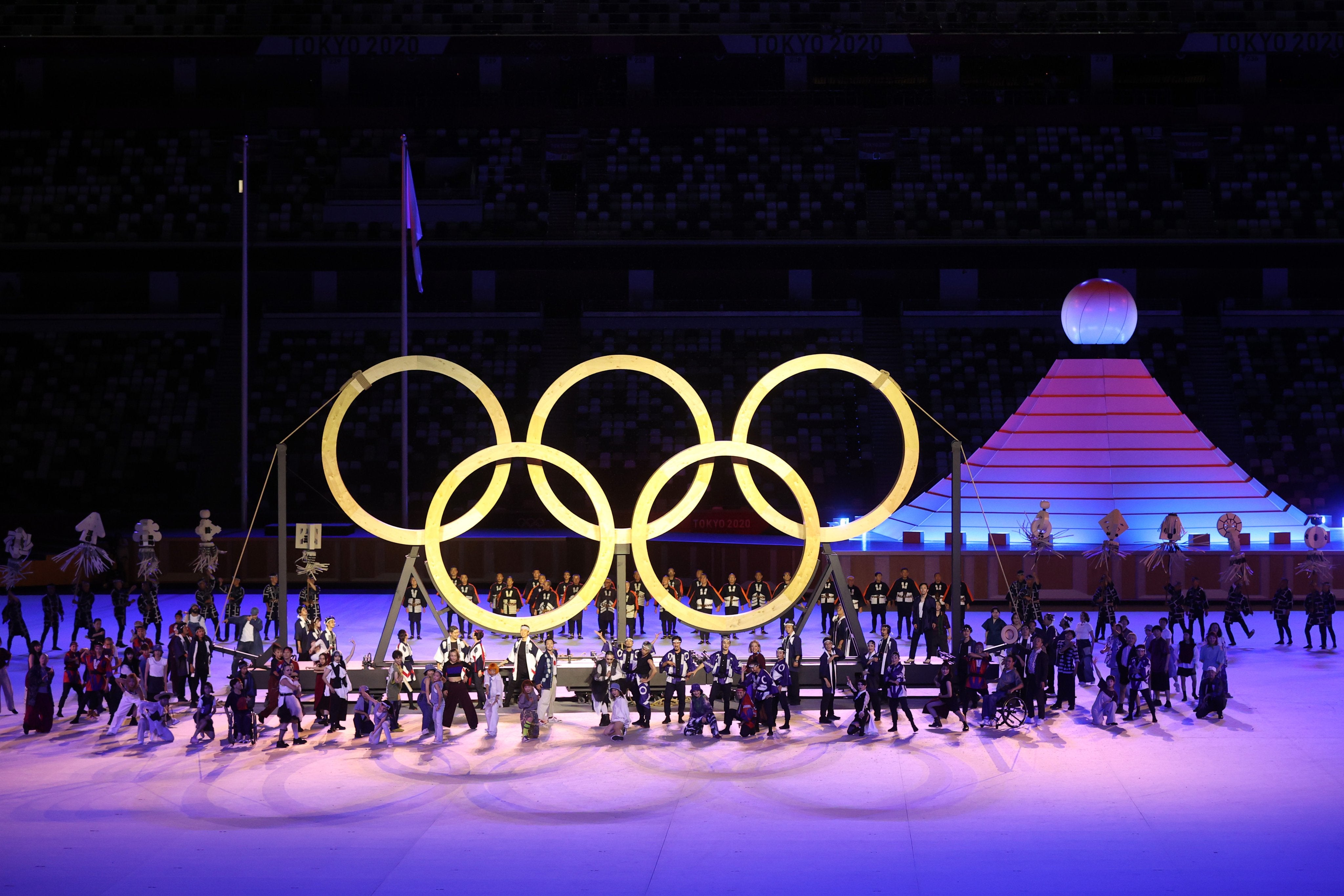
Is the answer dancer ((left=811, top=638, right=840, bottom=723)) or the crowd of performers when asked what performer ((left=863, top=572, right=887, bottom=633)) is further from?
dancer ((left=811, top=638, right=840, bottom=723))

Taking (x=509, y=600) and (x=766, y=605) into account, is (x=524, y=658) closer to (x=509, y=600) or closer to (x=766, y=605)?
(x=766, y=605)

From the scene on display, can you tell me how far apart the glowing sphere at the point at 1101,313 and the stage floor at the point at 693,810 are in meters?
13.9

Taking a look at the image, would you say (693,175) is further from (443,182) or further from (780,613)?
(780,613)

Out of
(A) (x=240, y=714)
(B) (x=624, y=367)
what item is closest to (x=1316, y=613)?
(B) (x=624, y=367)

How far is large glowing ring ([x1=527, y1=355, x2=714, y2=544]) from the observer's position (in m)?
22.9

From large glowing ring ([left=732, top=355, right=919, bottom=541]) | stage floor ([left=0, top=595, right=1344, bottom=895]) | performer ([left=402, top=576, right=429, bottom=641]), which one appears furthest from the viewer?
performer ([left=402, top=576, right=429, bottom=641])

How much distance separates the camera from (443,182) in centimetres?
4844

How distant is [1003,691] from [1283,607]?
32.3ft

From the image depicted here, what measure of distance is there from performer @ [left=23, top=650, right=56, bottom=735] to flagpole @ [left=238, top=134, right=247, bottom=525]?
1603 cm

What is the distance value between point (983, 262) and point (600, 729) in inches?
1200

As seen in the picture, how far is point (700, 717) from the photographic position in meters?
20.3

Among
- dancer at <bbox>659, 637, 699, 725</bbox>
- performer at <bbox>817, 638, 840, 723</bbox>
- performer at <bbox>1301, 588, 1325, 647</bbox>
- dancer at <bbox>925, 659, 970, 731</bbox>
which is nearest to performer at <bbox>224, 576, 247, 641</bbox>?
dancer at <bbox>659, 637, 699, 725</bbox>

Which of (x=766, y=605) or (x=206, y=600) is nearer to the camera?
(x=766, y=605)

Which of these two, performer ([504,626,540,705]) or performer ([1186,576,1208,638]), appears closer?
performer ([504,626,540,705])
